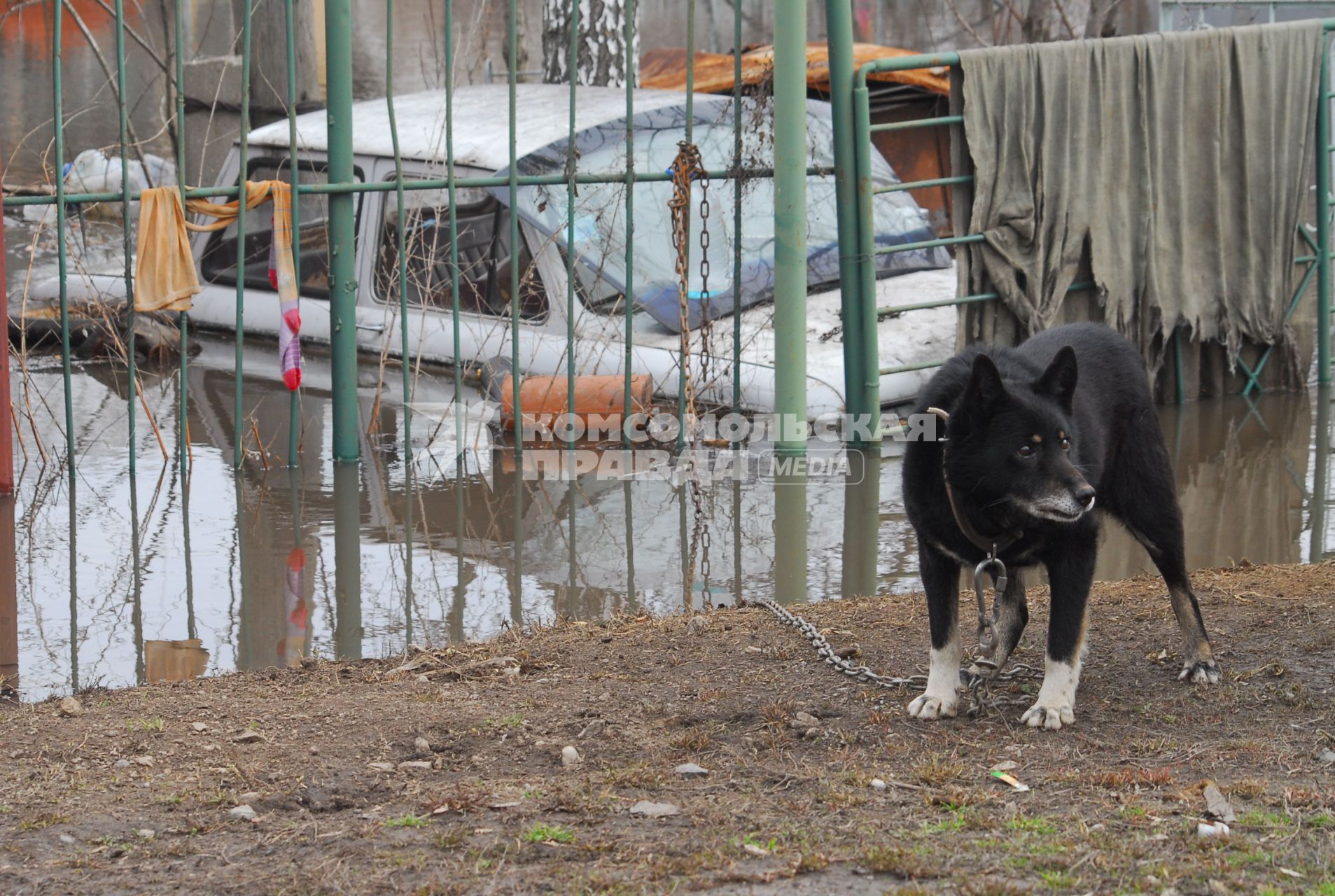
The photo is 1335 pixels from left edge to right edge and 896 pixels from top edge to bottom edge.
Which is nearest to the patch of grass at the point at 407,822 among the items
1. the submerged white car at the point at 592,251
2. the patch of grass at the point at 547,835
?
the patch of grass at the point at 547,835

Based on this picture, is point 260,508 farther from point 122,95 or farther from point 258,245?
point 258,245

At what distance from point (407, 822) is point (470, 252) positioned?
6731 millimetres

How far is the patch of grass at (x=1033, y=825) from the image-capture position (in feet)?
10.4

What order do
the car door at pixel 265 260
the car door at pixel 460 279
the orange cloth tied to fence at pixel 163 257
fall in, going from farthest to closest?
the car door at pixel 265 260 → the car door at pixel 460 279 → the orange cloth tied to fence at pixel 163 257

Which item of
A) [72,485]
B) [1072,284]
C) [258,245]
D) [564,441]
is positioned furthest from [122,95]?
[1072,284]

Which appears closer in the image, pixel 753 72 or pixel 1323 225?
pixel 1323 225

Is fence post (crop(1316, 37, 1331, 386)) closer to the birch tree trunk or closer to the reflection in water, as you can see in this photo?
the reflection in water

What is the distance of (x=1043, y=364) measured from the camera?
438 centimetres

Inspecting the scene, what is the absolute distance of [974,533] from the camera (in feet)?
13.3

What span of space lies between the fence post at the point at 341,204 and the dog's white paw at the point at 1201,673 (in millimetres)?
4892

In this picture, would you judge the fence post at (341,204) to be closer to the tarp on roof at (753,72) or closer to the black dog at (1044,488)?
the tarp on roof at (753,72)

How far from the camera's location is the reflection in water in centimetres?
530

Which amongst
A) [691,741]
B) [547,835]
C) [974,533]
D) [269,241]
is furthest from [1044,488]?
[269,241]

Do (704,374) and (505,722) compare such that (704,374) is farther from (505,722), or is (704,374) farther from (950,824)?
(950,824)
